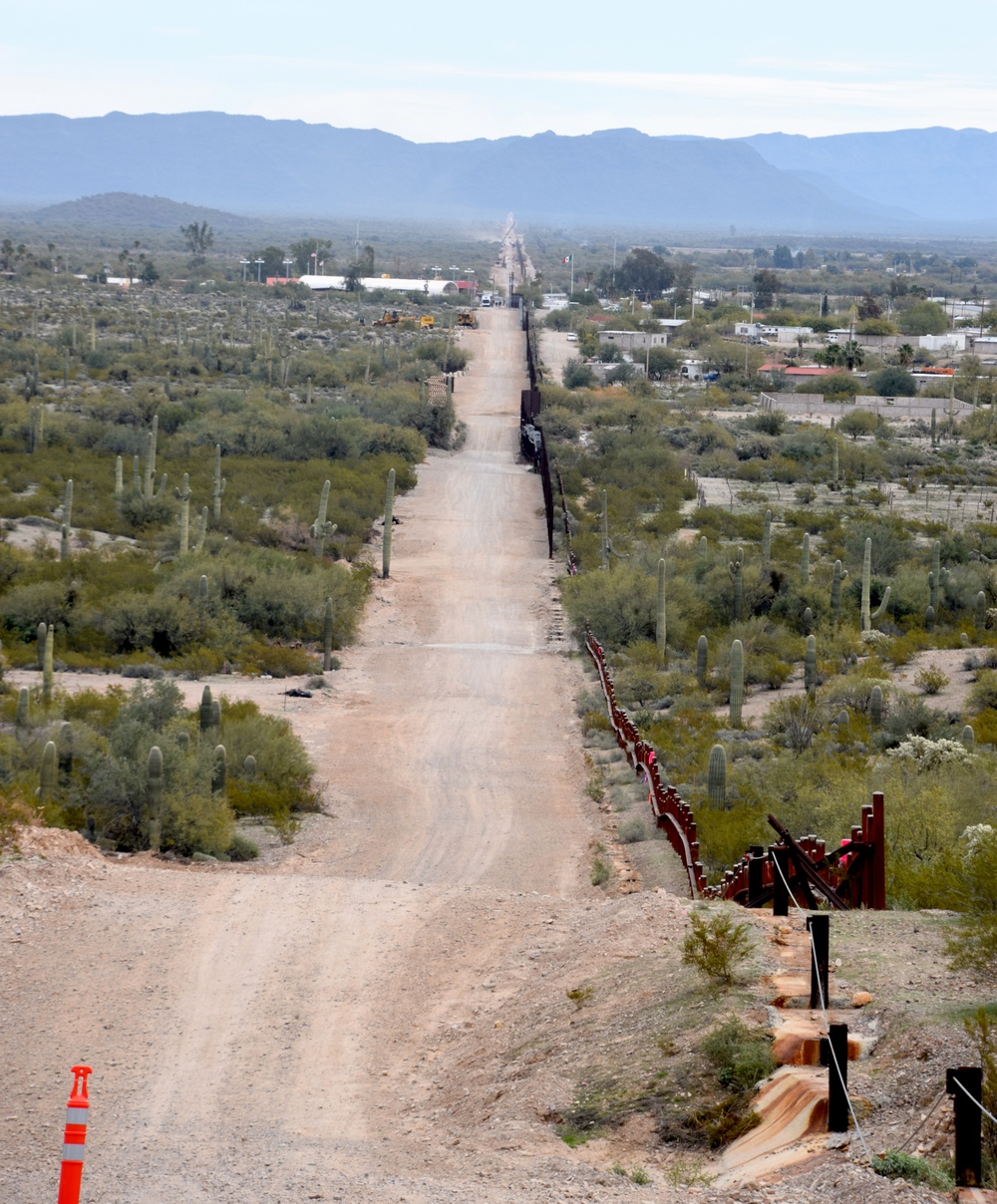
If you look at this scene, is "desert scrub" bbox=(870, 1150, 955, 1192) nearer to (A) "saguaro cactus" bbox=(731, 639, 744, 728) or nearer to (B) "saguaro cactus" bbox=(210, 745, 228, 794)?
(B) "saguaro cactus" bbox=(210, 745, 228, 794)

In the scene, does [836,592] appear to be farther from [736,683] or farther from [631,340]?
[631,340]

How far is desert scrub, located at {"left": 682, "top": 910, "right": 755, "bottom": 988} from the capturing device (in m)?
9.04

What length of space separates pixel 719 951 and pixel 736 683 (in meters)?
13.6

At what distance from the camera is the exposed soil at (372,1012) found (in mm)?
7527

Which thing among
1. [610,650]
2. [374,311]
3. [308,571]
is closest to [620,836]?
[610,650]

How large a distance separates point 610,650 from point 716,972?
19921mm

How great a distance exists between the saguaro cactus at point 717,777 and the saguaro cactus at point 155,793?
19.4ft

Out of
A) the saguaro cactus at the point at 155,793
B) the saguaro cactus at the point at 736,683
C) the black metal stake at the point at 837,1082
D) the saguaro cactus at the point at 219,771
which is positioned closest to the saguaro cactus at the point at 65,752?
the saguaro cactus at the point at 219,771

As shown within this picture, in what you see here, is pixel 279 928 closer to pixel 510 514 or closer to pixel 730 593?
pixel 730 593

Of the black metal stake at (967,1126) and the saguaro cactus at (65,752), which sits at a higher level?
the black metal stake at (967,1126)

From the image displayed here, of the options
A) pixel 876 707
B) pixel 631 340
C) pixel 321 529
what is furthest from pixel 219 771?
pixel 631 340

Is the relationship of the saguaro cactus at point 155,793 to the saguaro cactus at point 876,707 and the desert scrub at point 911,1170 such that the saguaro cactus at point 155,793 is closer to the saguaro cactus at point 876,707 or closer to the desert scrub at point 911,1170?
the saguaro cactus at point 876,707

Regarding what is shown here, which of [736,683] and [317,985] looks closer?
[317,985]

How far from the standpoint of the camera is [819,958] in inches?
330
